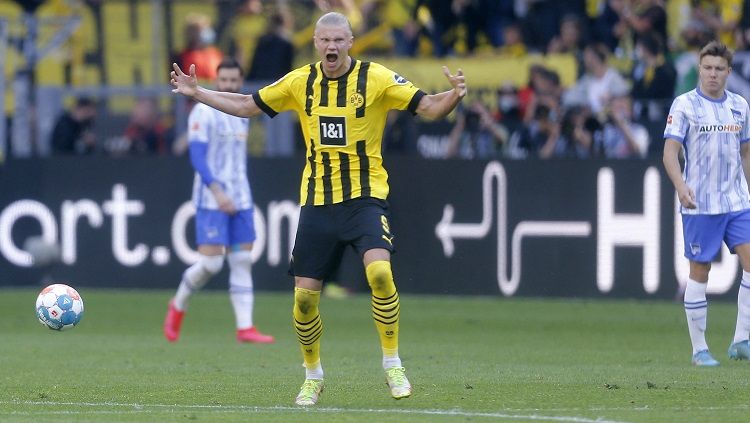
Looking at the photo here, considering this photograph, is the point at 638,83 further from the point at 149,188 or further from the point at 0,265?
the point at 0,265

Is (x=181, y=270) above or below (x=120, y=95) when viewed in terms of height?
below

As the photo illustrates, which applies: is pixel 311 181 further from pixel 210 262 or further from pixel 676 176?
pixel 210 262

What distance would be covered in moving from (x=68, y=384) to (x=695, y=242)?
4.40 m

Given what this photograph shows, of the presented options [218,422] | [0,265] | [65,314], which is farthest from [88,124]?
[218,422]

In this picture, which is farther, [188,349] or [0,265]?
[0,265]

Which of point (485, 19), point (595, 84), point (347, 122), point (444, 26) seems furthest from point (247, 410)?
point (485, 19)

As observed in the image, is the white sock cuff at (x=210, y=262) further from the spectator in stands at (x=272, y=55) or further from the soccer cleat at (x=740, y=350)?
the spectator in stands at (x=272, y=55)

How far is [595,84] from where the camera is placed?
1792 centimetres

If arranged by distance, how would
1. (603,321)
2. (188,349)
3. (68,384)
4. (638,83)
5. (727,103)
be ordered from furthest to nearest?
(638,83), (603,321), (188,349), (727,103), (68,384)

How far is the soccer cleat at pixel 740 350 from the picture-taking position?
11.4 m

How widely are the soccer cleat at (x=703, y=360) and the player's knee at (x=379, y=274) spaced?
10.3ft

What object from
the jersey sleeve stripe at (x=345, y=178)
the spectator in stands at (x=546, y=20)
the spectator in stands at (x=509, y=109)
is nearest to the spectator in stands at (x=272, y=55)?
the spectator in stands at (x=509, y=109)

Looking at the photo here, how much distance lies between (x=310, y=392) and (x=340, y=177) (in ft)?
4.12

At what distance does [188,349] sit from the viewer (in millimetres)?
12914
